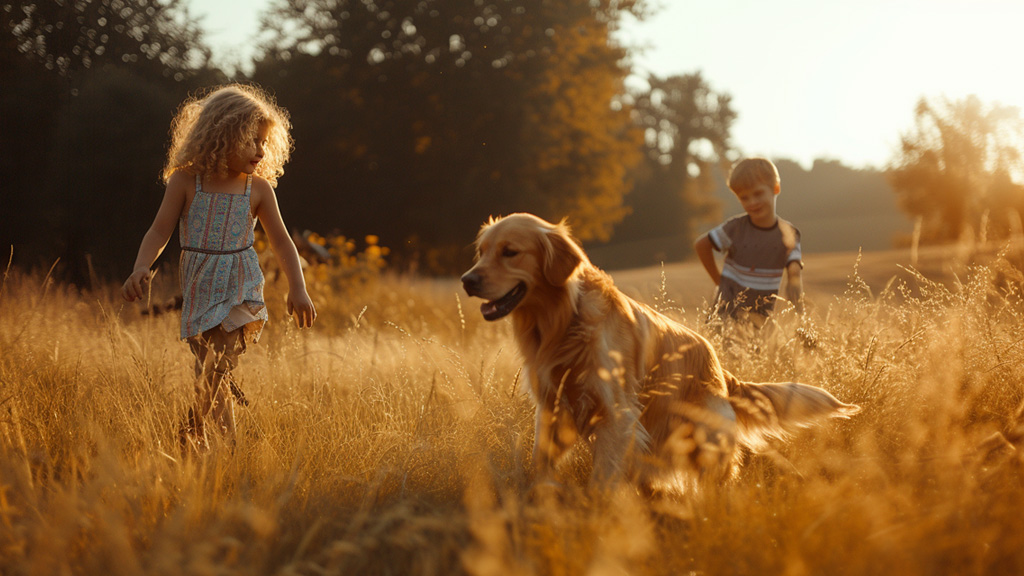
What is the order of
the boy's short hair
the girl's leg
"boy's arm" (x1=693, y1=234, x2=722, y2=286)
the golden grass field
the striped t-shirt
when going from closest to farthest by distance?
the golden grass field < the girl's leg < the boy's short hair < the striped t-shirt < "boy's arm" (x1=693, y1=234, x2=722, y2=286)

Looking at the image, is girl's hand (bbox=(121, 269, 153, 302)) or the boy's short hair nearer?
girl's hand (bbox=(121, 269, 153, 302))

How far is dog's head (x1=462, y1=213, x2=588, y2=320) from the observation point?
107 inches

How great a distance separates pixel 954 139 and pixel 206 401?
2622 centimetres

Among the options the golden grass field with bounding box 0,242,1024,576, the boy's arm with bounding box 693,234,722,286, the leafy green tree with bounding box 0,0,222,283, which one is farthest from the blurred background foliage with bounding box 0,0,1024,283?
the boy's arm with bounding box 693,234,722,286

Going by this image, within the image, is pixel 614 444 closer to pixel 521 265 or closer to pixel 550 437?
pixel 550 437

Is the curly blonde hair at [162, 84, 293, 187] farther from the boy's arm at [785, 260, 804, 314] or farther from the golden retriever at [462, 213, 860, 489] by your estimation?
the boy's arm at [785, 260, 804, 314]

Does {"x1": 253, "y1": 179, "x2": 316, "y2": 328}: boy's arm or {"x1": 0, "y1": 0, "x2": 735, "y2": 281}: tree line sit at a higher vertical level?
{"x1": 0, "y1": 0, "x2": 735, "y2": 281}: tree line

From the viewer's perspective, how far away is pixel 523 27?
1773cm

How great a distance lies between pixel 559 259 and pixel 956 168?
1032 inches

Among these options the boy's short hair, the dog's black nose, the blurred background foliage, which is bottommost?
the dog's black nose

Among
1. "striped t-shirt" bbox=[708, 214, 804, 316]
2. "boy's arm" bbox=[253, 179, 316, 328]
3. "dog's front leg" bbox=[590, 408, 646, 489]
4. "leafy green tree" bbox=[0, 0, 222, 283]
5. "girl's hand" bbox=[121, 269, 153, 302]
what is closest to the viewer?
"dog's front leg" bbox=[590, 408, 646, 489]

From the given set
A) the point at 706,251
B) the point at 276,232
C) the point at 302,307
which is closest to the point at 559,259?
the point at 302,307

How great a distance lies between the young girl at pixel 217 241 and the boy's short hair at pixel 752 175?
9.17ft

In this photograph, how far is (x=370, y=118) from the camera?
18453 millimetres
